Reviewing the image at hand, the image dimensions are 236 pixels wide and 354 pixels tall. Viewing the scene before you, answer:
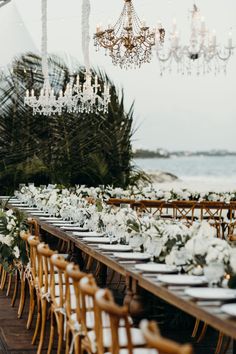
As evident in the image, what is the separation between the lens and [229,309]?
3486mm

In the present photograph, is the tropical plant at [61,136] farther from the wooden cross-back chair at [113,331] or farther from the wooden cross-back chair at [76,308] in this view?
the wooden cross-back chair at [113,331]

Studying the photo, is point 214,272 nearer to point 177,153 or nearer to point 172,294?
point 172,294

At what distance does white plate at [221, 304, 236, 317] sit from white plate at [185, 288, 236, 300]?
0.51 feet

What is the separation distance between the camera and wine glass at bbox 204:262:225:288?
13.1ft

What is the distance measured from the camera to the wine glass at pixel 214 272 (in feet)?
13.1

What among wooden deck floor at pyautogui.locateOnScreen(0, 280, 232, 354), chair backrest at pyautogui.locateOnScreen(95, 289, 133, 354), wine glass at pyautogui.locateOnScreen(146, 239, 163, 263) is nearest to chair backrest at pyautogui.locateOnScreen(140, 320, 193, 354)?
chair backrest at pyautogui.locateOnScreen(95, 289, 133, 354)

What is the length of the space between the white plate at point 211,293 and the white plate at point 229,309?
16 cm

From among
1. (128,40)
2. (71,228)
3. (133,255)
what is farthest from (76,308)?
(128,40)

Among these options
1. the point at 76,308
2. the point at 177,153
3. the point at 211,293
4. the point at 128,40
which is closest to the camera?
the point at 211,293

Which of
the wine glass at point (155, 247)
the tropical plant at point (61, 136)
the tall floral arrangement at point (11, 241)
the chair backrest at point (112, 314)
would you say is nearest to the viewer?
the chair backrest at point (112, 314)

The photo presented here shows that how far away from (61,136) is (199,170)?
24.4 feet

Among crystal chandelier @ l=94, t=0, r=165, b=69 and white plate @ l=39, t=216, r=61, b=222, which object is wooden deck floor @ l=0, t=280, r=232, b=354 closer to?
white plate @ l=39, t=216, r=61, b=222

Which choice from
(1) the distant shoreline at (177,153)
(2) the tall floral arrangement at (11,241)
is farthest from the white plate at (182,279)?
(1) the distant shoreline at (177,153)

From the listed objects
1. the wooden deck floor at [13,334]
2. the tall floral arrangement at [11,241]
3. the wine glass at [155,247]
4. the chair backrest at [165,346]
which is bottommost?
the wooden deck floor at [13,334]
